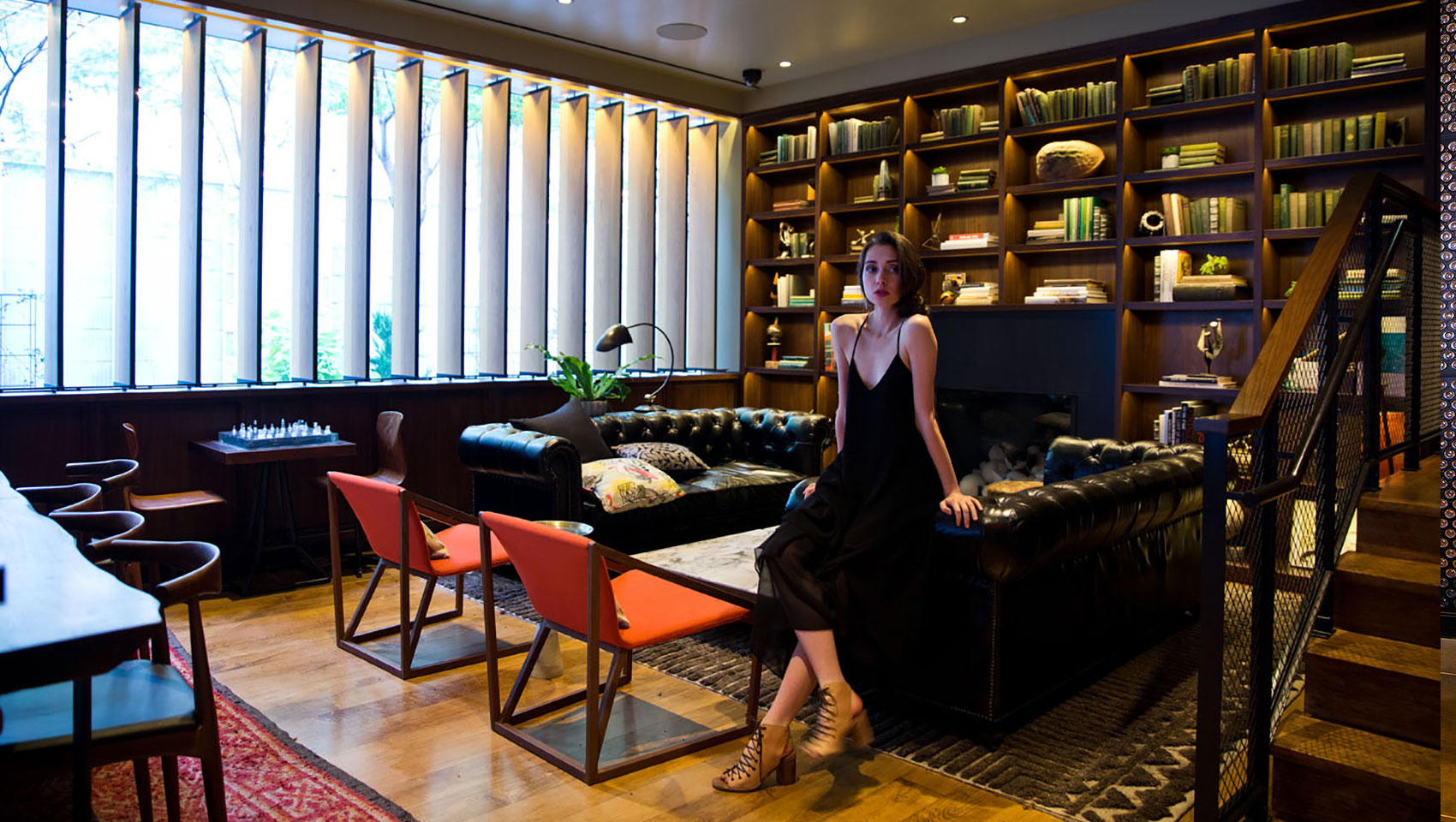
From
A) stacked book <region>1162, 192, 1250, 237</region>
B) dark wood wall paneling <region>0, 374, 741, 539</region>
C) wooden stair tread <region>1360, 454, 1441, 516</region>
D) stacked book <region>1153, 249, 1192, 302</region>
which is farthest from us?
stacked book <region>1153, 249, 1192, 302</region>

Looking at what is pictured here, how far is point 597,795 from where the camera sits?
8.87ft

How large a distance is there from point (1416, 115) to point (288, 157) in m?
6.03

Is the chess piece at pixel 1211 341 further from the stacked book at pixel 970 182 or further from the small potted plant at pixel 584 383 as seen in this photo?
the small potted plant at pixel 584 383

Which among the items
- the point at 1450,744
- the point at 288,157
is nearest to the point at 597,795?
the point at 1450,744

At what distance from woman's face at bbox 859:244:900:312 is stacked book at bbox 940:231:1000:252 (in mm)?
3774

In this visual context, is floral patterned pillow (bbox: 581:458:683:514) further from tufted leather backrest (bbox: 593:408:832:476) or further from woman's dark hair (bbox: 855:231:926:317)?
woman's dark hair (bbox: 855:231:926:317)

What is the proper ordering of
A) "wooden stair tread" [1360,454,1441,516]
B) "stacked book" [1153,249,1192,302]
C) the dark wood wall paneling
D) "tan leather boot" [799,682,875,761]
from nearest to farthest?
"tan leather boot" [799,682,875,761] < "wooden stair tread" [1360,454,1441,516] < the dark wood wall paneling < "stacked book" [1153,249,1192,302]

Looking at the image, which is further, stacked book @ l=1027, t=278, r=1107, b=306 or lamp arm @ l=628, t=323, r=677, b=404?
lamp arm @ l=628, t=323, r=677, b=404

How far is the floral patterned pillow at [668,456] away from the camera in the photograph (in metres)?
5.48

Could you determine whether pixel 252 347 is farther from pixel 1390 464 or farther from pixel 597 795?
pixel 1390 464

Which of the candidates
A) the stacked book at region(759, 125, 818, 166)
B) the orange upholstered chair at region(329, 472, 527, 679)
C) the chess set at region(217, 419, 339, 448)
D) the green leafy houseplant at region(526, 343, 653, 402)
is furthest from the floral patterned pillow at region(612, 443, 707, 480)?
the stacked book at region(759, 125, 818, 166)

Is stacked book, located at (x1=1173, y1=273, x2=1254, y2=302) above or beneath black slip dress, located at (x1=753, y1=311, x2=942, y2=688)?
above

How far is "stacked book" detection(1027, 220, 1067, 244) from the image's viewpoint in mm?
6246

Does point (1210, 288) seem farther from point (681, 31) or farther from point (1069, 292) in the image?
point (681, 31)
